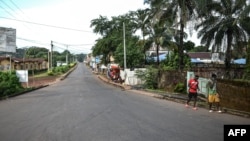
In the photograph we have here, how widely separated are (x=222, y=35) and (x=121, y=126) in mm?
33271

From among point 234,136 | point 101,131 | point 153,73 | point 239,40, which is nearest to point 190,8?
point 153,73

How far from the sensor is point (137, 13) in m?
63.3

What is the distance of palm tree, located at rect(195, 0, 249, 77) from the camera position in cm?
4084

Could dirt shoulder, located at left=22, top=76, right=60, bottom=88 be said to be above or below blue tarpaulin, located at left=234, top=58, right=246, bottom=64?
below

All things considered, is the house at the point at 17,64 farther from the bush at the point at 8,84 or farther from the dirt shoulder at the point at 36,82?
the bush at the point at 8,84

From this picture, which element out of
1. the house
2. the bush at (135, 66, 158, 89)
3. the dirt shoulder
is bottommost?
the dirt shoulder

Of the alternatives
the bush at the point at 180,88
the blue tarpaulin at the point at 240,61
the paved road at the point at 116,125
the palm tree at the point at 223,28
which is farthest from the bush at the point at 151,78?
the blue tarpaulin at the point at 240,61

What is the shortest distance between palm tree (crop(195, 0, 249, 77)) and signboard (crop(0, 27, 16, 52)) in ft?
67.9

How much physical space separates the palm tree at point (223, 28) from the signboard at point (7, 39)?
20.7m

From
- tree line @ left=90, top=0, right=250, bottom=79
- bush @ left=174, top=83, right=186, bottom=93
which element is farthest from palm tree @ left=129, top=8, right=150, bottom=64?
bush @ left=174, top=83, right=186, bottom=93

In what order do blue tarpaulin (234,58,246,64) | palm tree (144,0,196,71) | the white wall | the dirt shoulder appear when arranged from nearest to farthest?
1. palm tree (144,0,196,71)
2. the white wall
3. the dirt shoulder
4. blue tarpaulin (234,58,246,64)

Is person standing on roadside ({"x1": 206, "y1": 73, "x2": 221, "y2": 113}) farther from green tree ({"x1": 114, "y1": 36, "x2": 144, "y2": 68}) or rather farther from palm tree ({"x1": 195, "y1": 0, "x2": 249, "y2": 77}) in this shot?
green tree ({"x1": 114, "y1": 36, "x2": 144, "y2": 68})

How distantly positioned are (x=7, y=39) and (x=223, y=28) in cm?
2404

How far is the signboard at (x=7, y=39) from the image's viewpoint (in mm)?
40847
